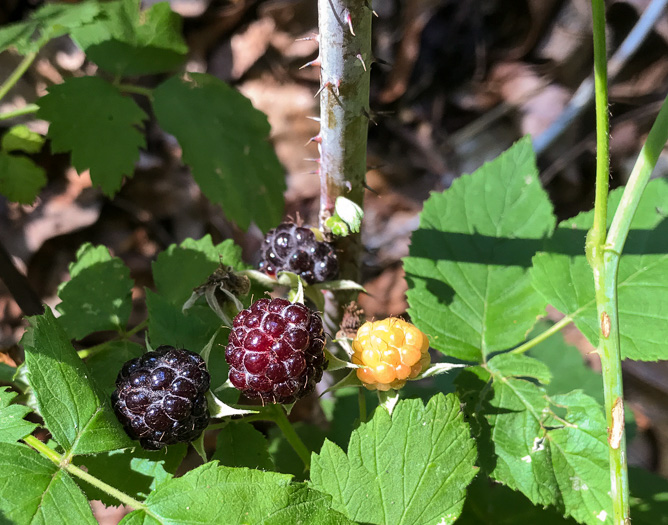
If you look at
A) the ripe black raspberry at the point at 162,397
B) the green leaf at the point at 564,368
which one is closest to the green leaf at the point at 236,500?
the ripe black raspberry at the point at 162,397

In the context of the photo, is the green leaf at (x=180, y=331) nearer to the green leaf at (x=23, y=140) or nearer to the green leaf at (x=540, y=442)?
the green leaf at (x=540, y=442)

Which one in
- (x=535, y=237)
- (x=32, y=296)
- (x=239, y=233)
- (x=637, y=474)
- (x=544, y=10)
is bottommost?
(x=637, y=474)

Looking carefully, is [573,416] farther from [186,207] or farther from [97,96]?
[186,207]

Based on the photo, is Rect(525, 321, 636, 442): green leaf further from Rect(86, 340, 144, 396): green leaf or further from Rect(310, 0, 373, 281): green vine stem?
Rect(86, 340, 144, 396): green leaf

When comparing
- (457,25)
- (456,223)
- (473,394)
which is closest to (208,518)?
→ (473,394)

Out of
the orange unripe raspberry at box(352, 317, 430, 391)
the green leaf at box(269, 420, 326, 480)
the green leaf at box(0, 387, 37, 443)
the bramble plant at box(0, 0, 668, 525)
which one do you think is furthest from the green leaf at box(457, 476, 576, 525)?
the green leaf at box(0, 387, 37, 443)

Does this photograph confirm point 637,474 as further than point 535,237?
Yes
